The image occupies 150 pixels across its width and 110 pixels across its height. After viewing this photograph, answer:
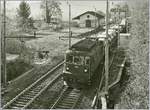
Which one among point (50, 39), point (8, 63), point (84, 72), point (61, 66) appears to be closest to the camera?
point (84, 72)

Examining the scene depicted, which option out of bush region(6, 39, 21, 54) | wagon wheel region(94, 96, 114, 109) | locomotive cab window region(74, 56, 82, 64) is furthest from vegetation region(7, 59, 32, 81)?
wagon wheel region(94, 96, 114, 109)

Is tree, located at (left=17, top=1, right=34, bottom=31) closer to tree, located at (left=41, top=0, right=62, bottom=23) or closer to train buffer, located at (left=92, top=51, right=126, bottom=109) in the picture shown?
tree, located at (left=41, top=0, right=62, bottom=23)

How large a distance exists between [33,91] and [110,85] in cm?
525

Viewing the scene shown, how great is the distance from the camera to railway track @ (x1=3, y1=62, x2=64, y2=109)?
1454 centimetres

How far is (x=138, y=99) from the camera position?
13820 millimetres

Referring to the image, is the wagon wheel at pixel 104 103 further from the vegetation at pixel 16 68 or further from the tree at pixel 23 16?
the tree at pixel 23 16

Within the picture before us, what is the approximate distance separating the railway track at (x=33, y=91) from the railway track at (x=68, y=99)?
4.73ft

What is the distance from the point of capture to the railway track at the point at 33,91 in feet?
47.7

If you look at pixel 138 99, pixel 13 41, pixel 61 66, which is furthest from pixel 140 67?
pixel 13 41

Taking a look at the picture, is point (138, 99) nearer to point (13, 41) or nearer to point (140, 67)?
point (140, 67)

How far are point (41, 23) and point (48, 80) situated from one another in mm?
39197

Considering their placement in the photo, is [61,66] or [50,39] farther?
[50,39]

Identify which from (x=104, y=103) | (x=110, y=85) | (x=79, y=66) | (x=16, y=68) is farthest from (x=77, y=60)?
(x=16, y=68)

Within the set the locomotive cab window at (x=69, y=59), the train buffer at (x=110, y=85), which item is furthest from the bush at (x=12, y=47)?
the locomotive cab window at (x=69, y=59)
